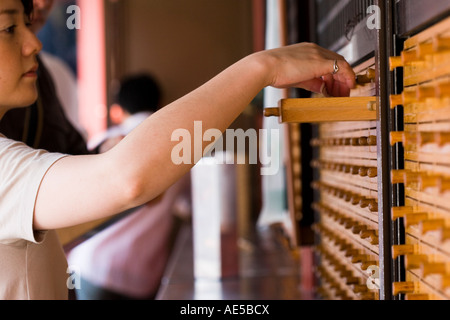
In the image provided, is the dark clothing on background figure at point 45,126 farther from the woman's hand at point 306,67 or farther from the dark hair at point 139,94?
the dark hair at point 139,94

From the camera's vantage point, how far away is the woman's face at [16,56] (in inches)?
30.2

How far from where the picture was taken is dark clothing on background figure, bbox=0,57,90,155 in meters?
1.11

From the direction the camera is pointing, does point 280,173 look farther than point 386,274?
Yes

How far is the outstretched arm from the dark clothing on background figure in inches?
18.3

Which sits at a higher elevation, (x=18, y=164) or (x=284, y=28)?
(x=284, y=28)

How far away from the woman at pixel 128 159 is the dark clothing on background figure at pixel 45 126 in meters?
0.36

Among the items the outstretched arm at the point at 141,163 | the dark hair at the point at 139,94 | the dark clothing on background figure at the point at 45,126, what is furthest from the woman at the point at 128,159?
the dark hair at the point at 139,94

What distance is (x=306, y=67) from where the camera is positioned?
0.70 metres

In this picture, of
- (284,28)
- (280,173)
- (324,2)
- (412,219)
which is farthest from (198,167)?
(412,219)

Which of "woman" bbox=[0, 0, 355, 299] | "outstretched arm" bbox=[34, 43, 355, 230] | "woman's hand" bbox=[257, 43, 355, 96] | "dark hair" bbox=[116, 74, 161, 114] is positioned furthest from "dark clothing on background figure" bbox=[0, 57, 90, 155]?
"dark hair" bbox=[116, 74, 161, 114]

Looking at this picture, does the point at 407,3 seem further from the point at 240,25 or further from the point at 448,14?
the point at 240,25
